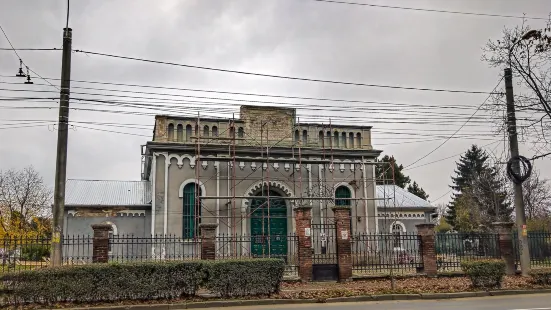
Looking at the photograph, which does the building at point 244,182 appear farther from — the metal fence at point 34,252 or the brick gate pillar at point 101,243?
the brick gate pillar at point 101,243

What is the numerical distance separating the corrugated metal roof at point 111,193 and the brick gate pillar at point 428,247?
14.1 metres

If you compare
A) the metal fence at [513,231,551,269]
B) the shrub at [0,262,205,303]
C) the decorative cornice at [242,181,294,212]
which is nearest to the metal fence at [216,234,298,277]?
the decorative cornice at [242,181,294,212]

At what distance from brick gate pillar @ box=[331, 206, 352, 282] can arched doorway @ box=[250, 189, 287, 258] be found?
559 centimetres

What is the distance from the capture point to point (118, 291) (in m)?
14.3

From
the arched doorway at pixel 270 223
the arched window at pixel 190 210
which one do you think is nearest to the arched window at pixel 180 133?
the arched window at pixel 190 210

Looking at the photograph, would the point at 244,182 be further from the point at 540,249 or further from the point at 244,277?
the point at 540,249

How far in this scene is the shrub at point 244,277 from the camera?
591 inches

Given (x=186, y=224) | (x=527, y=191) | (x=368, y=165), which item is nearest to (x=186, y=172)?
(x=186, y=224)

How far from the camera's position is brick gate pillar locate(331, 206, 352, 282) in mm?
19234

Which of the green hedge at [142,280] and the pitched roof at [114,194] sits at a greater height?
the pitched roof at [114,194]

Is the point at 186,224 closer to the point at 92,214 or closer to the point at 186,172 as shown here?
the point at 186,172

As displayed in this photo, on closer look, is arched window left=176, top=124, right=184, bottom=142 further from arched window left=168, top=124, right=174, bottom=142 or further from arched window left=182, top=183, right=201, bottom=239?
arched window left=182, top=183, right=201, bottom=239

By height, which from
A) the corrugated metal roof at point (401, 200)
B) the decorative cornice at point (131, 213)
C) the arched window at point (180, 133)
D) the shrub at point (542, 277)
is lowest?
the shrub at point (542, 277)

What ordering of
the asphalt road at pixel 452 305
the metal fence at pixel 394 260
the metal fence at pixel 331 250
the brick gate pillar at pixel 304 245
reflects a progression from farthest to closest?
the metal fence at pixel 331 250, the metal fence at pixel 394 260, the brick gate pillar at pixel 304 245, the asphalt road at pixel 452 305
